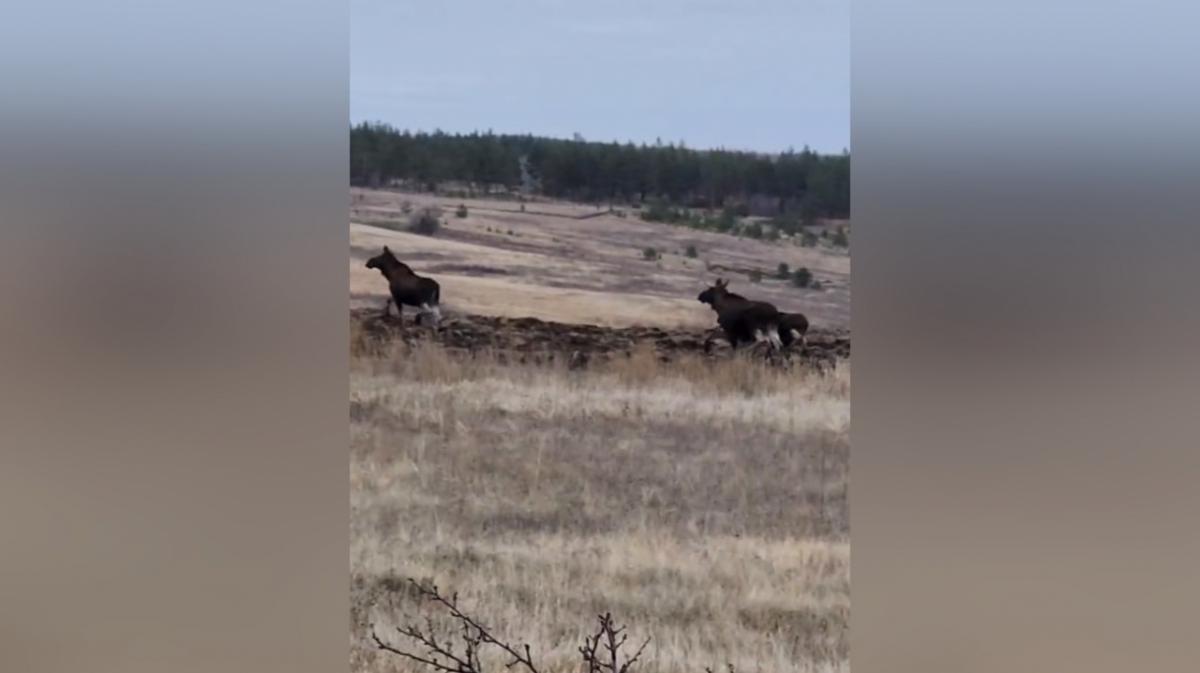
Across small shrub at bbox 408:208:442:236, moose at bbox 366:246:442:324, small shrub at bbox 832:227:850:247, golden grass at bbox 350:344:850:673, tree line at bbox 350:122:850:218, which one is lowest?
golden grass at bbox 350:344:850:673

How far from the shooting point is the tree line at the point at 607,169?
245cm

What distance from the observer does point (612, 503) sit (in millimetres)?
2469

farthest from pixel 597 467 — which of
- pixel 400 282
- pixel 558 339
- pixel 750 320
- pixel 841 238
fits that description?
pixel 841 238

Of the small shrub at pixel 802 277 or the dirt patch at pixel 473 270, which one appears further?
the dirt patch at pixel 473 270

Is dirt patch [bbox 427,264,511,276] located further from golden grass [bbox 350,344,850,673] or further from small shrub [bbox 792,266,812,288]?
small shrub [bbox 792,266,812,288]

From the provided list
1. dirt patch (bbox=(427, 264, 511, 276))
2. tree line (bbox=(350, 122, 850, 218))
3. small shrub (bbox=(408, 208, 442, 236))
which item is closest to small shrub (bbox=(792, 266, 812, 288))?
tree line (bbox=(350, 122, 850, 218))

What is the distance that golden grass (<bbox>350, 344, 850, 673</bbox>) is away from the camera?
240cm

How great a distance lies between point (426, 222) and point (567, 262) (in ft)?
1.05

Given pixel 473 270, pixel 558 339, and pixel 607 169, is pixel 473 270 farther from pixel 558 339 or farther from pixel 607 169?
pixel 607 169

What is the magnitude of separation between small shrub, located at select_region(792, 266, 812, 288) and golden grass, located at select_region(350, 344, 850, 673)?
19 centimetres

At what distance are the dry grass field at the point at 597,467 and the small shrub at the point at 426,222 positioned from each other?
0.9 inches

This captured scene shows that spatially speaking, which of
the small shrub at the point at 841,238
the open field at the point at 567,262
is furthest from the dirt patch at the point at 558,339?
the small shrub at the point at 841,238

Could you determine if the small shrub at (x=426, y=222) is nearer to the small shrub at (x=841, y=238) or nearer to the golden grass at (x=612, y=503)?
the golden grass at (x=612, y=503)
